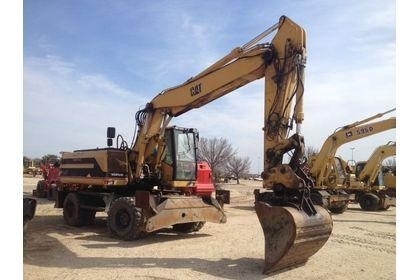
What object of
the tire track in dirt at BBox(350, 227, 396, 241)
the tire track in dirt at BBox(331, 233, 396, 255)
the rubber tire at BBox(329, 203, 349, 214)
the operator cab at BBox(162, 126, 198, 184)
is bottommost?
the rubber tire at BBox(329, 203, 349, 214)

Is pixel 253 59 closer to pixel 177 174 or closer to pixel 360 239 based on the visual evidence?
pixel 177 174

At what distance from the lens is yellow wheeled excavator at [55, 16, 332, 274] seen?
698 cm

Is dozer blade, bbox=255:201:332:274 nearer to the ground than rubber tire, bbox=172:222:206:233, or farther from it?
farther from it

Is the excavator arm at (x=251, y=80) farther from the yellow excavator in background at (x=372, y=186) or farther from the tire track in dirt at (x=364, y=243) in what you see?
the yellow excavator in background at (x=372, y=186)

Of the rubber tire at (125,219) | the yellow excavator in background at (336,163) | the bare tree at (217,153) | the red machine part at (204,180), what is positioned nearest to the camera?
the rubber tire at (125,219)

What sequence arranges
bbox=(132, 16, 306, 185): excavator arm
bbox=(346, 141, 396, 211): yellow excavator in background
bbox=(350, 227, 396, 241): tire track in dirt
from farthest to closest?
bbox=(346, 141, 396, 211): yellow excavator in background
bbox=(350, 227, 396, 241): tire track in dirt
bbox=(132, 16, 306, 185): excavator arm

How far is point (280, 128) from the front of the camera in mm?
7648

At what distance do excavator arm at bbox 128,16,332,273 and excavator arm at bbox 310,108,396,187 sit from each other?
981 centimetres

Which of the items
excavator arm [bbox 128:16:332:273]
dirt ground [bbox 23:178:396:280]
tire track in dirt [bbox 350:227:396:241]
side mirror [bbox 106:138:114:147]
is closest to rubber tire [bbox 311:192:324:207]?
tire track in dirt [bbox 350:227:396:241]

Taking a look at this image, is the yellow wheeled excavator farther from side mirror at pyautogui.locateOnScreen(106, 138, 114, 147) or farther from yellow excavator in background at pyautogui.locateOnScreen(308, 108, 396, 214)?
yellow excavator in background at pyautogui.locateOnScreen(308, 108, 396, 214)

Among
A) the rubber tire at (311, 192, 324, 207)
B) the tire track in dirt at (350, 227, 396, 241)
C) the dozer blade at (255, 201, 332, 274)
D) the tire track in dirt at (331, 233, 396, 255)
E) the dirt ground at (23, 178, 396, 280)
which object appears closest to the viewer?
the dozer blade at (255, 201, 332, 274)

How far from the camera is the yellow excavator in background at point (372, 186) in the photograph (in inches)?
786

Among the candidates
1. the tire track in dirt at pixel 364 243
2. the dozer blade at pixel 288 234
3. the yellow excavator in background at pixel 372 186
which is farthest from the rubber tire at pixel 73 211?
the yellow excavator in background at pixel 372 186
